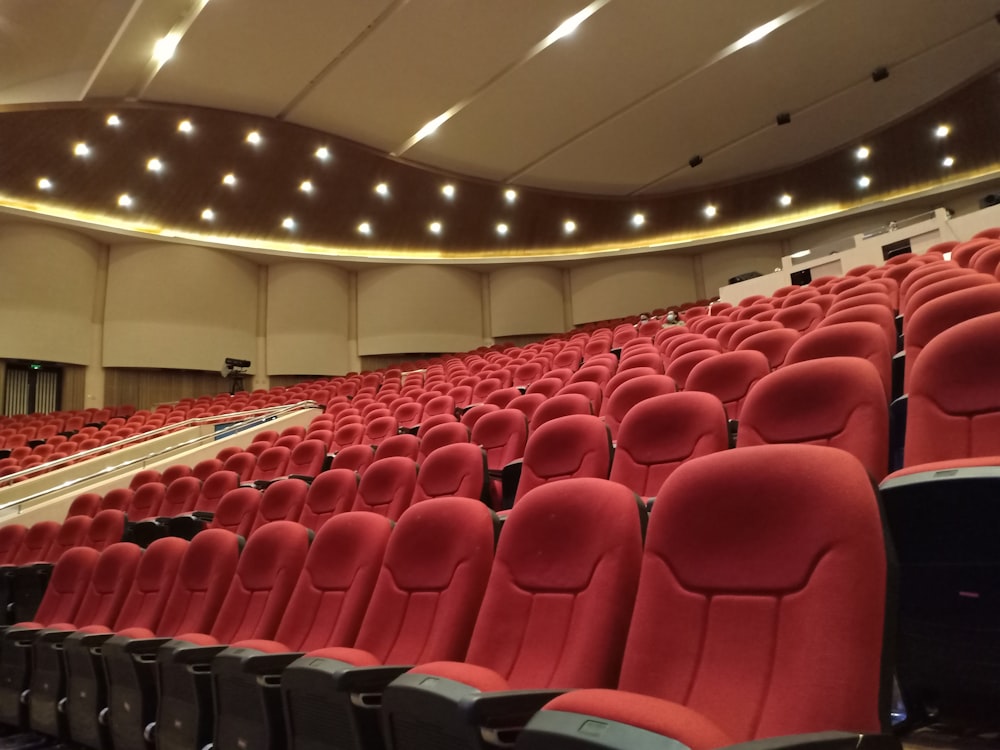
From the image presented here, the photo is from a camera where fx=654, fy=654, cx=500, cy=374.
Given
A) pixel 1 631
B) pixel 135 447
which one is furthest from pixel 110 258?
pixel 1 631

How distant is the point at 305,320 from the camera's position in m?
7.88

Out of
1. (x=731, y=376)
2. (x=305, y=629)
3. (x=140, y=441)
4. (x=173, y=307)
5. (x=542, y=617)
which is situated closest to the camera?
(x=542, y=617)

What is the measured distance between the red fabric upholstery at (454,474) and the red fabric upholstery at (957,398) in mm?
918

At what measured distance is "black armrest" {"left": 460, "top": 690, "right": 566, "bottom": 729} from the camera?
24.9 inches

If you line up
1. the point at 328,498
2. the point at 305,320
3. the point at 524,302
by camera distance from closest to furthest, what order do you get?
the point at 328,498 < the point at 305,320 < the point at 524,302

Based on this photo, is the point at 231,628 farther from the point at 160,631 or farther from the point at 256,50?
the point at 256,50

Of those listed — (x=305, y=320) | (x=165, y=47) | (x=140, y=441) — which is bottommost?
(x=140, y=441)

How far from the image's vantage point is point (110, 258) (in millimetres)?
6848

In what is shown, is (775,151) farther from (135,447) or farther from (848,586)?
(848,586)

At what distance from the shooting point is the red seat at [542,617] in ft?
2.26

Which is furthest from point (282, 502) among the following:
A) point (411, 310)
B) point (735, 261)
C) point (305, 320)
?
point (735, 261)

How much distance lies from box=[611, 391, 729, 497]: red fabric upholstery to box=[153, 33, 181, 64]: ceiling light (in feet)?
14.3

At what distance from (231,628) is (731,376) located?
1321 millimetres

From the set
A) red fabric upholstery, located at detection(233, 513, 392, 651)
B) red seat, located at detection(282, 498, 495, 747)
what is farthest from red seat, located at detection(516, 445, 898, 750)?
red fabric upholstery, located at detection(233, 513, 392, 651)
